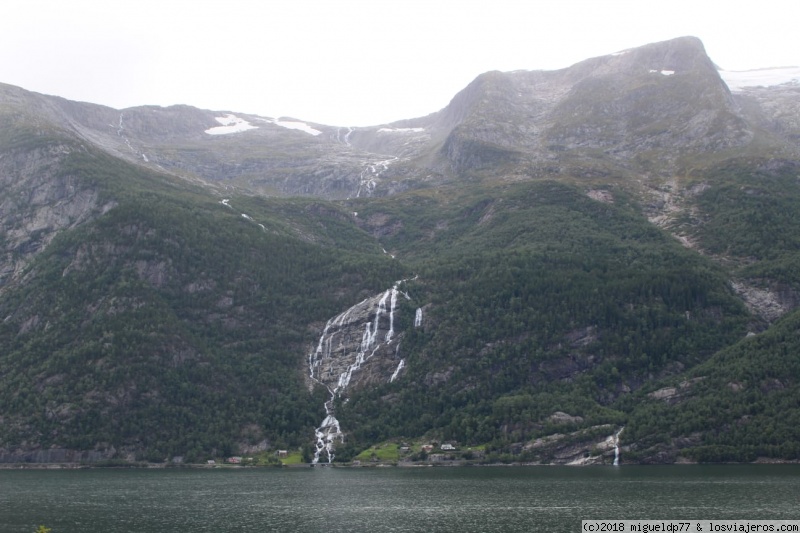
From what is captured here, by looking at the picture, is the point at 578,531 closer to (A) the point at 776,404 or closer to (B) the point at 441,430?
(A) the point at 776,404

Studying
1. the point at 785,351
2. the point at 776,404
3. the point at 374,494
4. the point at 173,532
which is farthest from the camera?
the point at 785,351

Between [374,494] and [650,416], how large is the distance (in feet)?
229

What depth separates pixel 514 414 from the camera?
169750 mm

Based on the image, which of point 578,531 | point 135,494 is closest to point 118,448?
point 135,494

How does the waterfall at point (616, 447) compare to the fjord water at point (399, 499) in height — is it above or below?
below

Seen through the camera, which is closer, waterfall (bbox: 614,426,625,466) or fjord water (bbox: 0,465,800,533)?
fjord water (bbox: 0,465,800,533)

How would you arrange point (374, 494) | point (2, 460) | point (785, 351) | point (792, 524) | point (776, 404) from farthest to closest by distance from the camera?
point (2, 460)
point (785, 351)
point (776, 404)
point (374, 494)
point (792, 524)

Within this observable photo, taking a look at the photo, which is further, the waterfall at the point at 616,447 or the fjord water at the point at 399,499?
the waterfall at the point at 616,447

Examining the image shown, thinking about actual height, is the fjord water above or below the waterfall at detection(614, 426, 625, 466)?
above

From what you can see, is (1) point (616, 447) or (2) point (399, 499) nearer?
(2) point (399, 499)

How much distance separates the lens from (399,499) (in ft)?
345

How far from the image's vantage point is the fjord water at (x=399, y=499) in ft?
275

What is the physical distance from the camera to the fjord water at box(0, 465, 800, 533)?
8381 centimetres

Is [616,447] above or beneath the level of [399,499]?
beneath
